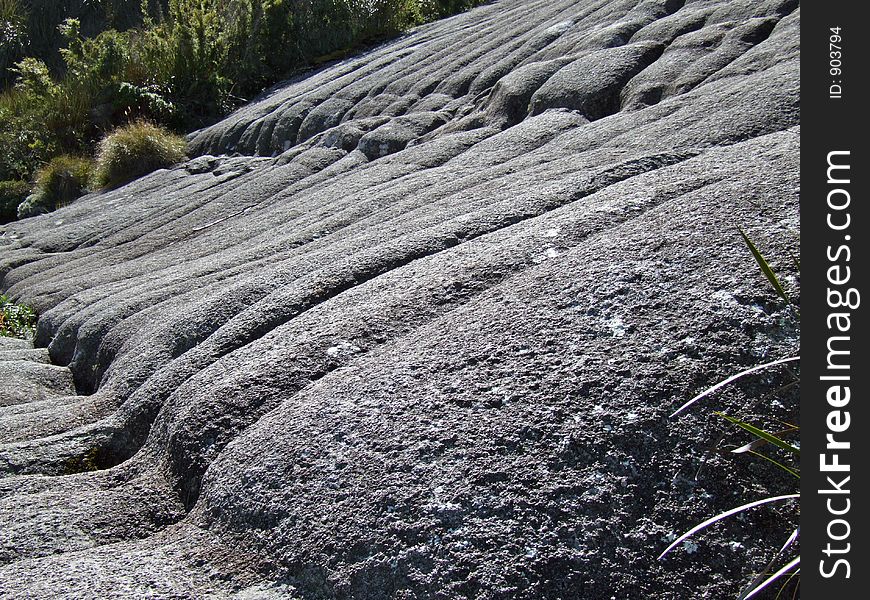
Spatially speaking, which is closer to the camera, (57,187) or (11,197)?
(57,187)

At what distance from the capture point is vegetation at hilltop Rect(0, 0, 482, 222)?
11336mm

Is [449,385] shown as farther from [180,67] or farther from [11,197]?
[180,67]

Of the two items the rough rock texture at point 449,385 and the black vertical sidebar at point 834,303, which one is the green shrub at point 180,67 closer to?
the rough rock texture at point 449,385

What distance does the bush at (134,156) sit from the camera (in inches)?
370

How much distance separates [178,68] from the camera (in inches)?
459

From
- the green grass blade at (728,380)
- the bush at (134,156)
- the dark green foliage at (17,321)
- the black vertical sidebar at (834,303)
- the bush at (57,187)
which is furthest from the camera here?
the bush at (57,187)

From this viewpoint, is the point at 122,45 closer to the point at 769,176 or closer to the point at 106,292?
the point at 106,292

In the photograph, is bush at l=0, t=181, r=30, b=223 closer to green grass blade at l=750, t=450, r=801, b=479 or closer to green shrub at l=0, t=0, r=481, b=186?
green shrub at l=0, t=0, r=481, b=186

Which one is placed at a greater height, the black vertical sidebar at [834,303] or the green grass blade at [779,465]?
the black vertical sidebar at [834,303]

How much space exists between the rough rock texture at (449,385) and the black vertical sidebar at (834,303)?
205 millimetres

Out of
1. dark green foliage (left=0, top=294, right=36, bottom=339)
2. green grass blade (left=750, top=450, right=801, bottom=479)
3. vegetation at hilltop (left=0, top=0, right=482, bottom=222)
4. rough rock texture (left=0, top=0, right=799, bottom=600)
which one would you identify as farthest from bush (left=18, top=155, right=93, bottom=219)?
green grass blade (left=750, top=450, right=801, bottom=479)

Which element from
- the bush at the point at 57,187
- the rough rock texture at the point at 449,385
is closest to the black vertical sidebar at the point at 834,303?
the rough rock texture at the point at 449,385

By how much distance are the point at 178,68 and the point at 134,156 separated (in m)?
2.96

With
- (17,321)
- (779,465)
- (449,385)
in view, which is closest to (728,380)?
(779,465)
